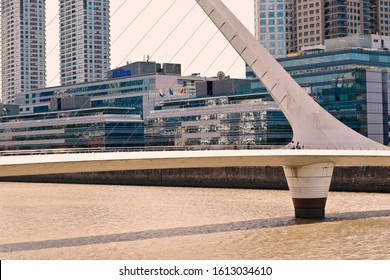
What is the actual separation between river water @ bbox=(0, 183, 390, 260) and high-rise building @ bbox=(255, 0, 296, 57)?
280 feet

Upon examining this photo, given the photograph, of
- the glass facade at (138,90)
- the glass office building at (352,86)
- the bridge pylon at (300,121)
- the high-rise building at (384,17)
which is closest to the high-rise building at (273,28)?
the glass facade at (138,90)

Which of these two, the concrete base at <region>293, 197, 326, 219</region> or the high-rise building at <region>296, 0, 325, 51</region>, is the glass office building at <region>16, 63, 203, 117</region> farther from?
the concrete base at <region>293, 197, 326, 219</region>

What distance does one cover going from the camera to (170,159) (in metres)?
35.5

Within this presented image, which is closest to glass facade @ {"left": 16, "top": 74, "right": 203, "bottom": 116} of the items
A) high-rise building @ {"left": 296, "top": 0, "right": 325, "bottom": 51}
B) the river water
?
high-rise building @ {"left": 296, "top": 0, "right": 325, "bottom": 51}

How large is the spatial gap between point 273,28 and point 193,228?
11034cm

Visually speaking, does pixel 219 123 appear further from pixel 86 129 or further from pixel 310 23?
pixel 310 23

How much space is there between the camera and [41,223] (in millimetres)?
41312

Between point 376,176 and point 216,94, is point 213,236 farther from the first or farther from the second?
point 216,94

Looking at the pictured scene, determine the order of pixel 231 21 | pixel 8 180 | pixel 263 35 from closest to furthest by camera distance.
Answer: pixel 231 21 < pixel 8 180 < pixel 263 35

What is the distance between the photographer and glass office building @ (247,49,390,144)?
97312mm

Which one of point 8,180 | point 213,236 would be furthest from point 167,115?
point 213,236

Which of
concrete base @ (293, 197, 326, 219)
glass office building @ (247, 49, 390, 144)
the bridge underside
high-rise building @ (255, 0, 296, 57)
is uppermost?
high-rise building @ (255, 0, 296, 57)

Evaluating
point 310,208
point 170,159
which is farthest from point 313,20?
point 170,159

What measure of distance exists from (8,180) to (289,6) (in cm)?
7541
